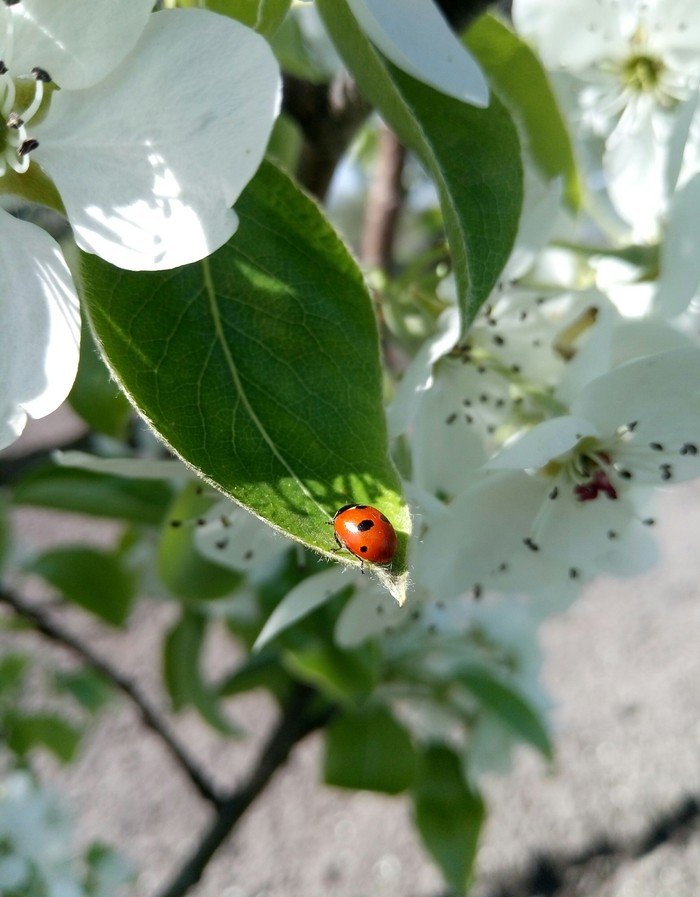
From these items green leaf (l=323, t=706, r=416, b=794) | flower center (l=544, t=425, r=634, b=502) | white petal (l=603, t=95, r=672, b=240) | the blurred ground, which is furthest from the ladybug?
the blurred ground

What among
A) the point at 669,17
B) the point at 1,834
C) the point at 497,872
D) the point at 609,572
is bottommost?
the point at 497,872

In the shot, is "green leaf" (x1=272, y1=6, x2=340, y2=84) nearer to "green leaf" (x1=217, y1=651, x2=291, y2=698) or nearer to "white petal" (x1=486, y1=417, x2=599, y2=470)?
"white petal" (x1=486, y1=417, x2=599, y2=470)

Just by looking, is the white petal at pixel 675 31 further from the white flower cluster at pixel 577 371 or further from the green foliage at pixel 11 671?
the green foliage at pixel 11 671

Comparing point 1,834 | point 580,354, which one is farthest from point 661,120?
point 1,834

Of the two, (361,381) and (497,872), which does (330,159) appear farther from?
(497,872)

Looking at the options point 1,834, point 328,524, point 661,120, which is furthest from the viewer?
point 1,834

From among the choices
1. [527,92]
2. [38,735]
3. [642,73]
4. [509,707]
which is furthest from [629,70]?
[38,735]

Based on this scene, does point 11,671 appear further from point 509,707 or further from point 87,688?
point 509,707
